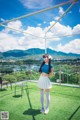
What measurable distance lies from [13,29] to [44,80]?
2446 millimetres

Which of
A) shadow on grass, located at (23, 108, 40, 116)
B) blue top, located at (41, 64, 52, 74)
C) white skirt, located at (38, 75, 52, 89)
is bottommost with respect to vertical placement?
shadow on grass, located at (23, 108, 40, 116)

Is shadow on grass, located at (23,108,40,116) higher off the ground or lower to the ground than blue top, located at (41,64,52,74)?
lower

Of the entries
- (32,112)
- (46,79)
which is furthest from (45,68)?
(32,112)

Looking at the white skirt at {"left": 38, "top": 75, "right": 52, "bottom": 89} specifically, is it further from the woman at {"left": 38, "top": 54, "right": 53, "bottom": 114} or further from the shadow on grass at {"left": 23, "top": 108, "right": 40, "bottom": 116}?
the shadow on grass at {"left": 23, "top": 108, "right": 40, "bottom": 116}

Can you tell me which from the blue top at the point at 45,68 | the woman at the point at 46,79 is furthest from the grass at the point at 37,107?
the blue top at the point at 45,68

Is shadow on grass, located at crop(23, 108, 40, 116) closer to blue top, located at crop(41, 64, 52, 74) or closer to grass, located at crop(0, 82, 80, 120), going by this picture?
grass, located at crop(0, 82, 80, 120)

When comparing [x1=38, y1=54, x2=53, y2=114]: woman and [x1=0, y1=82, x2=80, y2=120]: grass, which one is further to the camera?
[x1=38, y1=54, x2=53, y2=114]: woman

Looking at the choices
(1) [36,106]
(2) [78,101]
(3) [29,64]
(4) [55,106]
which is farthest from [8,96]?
(3) [29,64]

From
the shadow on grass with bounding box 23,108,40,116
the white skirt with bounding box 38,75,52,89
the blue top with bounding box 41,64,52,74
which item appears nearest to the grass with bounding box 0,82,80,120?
the shadow on grass with bounding box 23,108,40,116

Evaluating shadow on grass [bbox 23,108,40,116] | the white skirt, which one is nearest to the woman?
the white skirt

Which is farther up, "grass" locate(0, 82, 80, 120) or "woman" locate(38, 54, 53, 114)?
"woman" locate(38, 54, 53, 114)

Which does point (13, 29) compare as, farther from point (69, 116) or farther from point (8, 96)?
point (69, 116)

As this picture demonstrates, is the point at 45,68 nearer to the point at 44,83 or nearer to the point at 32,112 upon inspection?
the point at 44,83

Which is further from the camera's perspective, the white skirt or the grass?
the white skirt
